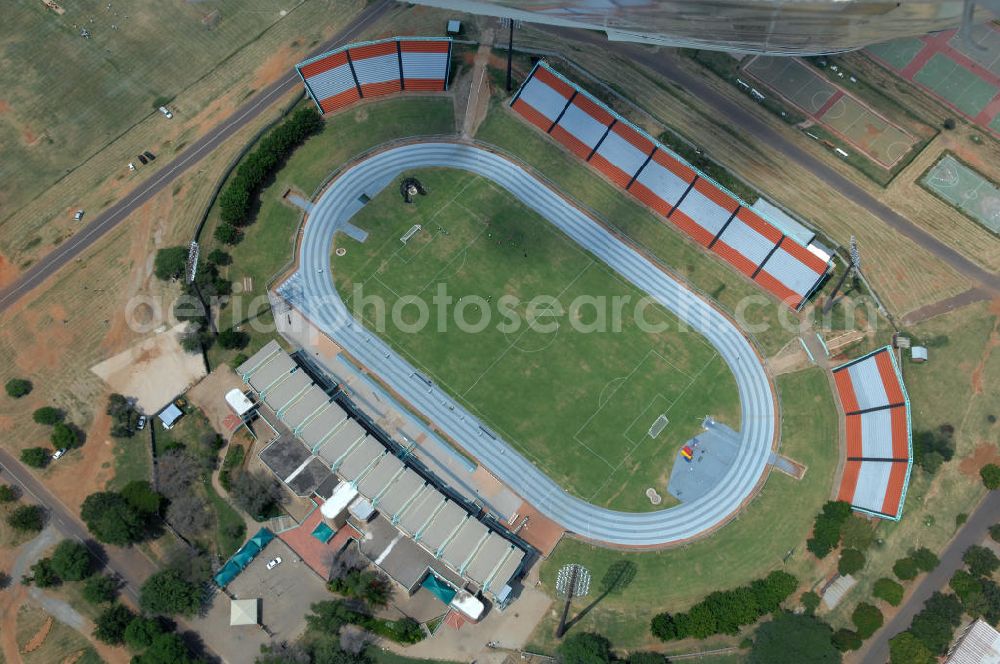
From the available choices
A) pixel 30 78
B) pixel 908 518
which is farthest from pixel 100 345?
pixel 908 518

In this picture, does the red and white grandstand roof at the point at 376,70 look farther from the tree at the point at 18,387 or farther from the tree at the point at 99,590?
the tree at the point at 99,590

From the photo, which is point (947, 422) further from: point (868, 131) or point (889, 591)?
point (868, 131)

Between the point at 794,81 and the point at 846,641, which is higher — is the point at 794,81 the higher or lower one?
the higher one

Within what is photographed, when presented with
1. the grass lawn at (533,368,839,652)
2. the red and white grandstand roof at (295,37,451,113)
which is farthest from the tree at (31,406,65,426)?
the grass lawn at (533,368,839,652)

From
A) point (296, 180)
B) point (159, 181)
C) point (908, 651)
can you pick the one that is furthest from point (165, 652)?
point (908, 651)

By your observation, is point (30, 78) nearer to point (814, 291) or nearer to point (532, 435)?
point (532, 435)

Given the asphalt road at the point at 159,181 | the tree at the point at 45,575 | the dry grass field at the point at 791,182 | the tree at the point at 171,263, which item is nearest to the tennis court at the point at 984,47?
the dry grass field at the point at 791,182
